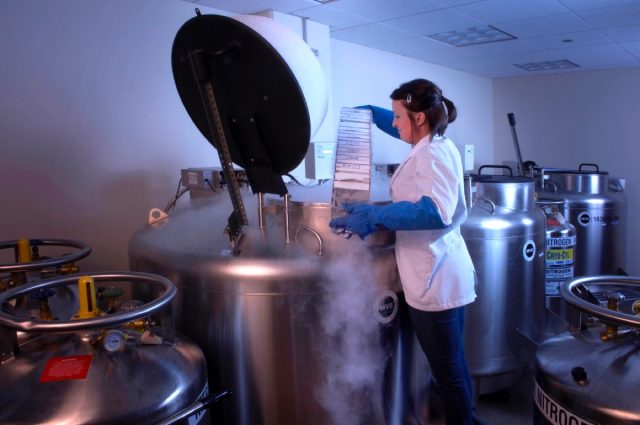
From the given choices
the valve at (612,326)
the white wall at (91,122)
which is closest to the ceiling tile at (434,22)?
the white wall at (91,122)

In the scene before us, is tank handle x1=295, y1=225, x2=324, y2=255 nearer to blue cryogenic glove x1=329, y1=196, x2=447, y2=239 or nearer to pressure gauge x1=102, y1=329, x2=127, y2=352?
blue cryogenic glove x1=329, y1=196, x2=447, y2=239

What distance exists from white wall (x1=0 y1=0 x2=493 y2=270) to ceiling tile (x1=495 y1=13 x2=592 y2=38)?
2004 millimetres

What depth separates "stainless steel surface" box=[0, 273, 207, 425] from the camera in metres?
0.94

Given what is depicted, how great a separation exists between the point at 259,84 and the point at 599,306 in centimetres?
98

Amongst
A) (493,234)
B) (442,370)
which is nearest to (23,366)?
(442,370)

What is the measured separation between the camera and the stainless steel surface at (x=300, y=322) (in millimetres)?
1328

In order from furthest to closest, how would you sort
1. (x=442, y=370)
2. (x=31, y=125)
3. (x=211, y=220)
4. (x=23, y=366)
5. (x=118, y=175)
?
(x=118, y=175) → (x=31, y=125) → (x=211, y=220) → (x=442, y=370) → (x=23, y=366)

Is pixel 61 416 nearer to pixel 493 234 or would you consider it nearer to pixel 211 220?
pixel 211 220

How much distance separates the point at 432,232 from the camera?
4.63ft

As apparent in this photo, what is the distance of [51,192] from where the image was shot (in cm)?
205

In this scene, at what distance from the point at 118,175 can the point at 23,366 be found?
1.36 m

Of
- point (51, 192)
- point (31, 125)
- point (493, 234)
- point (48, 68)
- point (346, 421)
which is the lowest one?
point (346, 421)

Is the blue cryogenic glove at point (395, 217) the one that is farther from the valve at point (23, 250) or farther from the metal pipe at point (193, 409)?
the valve at point (23, 250)

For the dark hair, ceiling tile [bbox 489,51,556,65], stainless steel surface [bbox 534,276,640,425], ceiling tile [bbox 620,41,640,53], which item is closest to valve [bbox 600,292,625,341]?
stainless steel surface [bbox 534,276,640,425]
